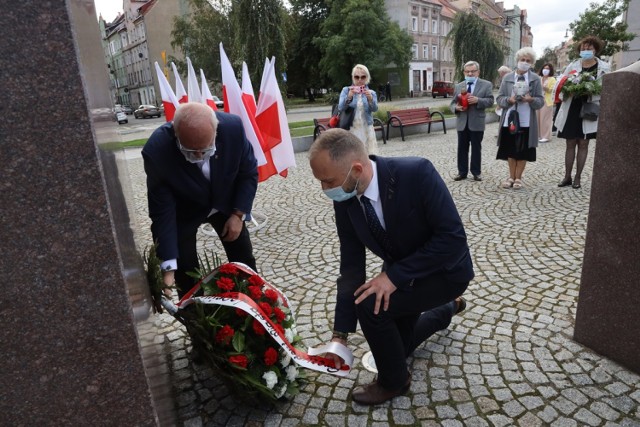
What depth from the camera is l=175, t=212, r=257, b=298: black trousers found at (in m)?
3.06

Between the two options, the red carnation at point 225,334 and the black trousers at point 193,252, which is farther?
the black trousers at point 193,252

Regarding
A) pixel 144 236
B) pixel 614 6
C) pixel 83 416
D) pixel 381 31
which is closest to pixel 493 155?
pixel 144 236

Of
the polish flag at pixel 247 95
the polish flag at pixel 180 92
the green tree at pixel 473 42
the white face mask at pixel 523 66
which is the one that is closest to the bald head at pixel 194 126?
the polish flag at pixel 247 95

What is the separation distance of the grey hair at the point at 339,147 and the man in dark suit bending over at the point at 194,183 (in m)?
0.78

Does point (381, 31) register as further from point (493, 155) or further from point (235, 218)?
point (235, 218)

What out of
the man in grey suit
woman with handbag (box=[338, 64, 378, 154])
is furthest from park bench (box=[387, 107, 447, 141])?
the man in grey suit

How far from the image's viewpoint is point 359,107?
7.72 meters

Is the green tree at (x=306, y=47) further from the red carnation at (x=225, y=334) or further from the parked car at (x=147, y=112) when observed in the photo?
the red carnation at (x=225, y=334)

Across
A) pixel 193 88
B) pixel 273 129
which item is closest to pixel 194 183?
pixel 273 129

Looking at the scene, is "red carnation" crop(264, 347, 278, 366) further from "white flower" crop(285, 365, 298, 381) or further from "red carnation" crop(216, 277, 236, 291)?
"red carnation" crop(216, 277, 236, 291)

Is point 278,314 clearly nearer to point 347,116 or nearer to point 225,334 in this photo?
point 225,334

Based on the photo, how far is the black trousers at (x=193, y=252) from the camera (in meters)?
3.06

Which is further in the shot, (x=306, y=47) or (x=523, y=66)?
(x=306, y=47)

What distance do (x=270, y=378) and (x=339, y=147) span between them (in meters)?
A: 1.22
